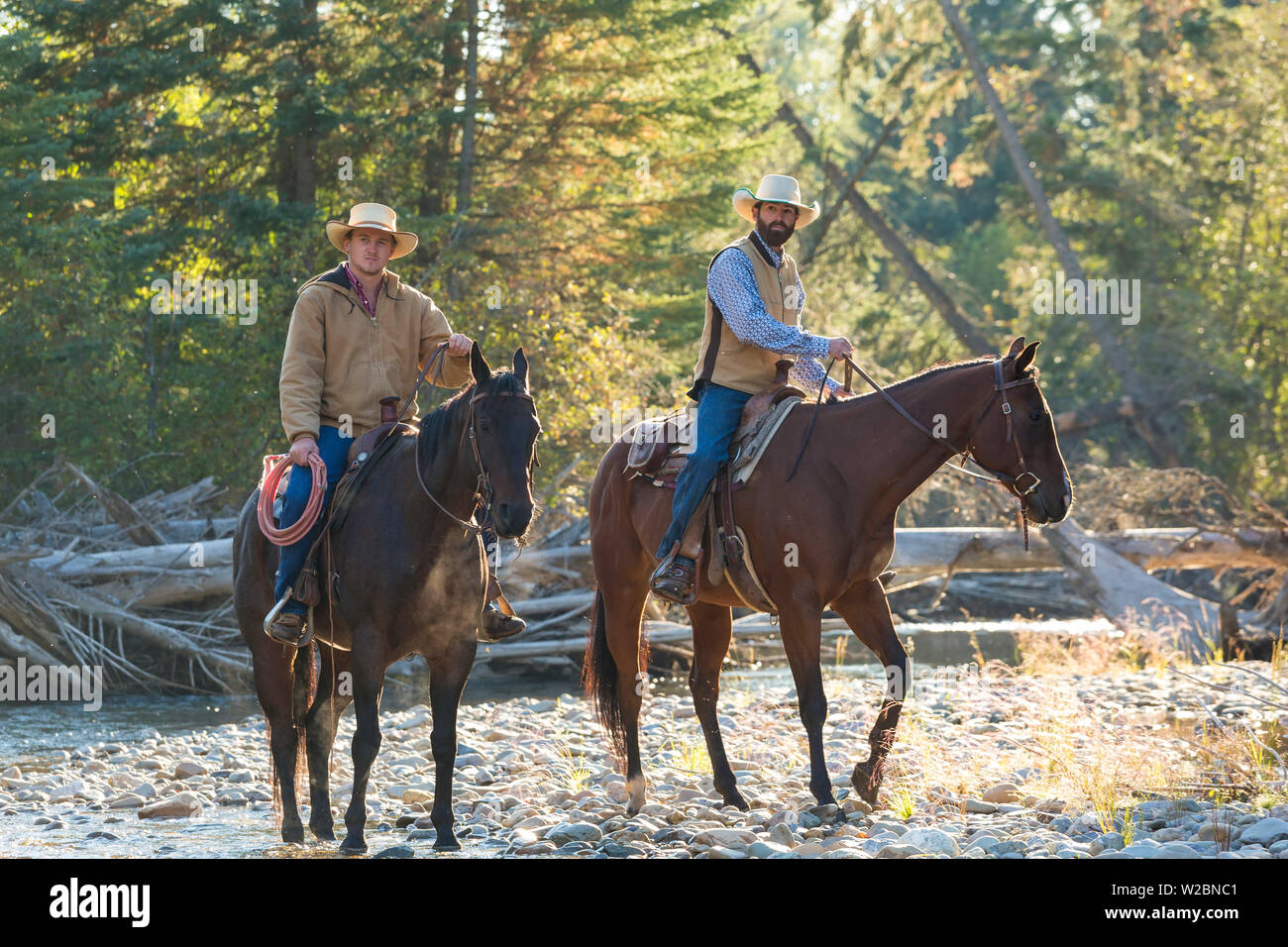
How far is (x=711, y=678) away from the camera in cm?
835

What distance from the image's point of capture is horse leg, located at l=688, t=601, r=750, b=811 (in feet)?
25.9

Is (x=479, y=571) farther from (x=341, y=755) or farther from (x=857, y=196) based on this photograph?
(x=857, y=196)

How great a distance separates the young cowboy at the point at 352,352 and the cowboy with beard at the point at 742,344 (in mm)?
1137

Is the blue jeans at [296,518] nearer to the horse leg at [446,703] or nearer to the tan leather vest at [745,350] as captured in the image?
the horse leg at [446,703]

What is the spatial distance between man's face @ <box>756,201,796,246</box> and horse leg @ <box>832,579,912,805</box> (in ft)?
6.94

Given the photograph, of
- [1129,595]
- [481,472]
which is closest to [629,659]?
[481,472]

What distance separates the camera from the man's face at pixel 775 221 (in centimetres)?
827

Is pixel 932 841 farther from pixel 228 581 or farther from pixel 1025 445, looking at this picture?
pixel 228 581

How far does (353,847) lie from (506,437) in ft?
7.05

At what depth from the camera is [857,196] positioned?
29797 millimetres

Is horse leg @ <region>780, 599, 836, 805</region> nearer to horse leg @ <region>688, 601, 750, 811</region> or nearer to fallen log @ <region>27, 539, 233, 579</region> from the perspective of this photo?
horse leg @ <region>688, 601, 750, 811</region>
